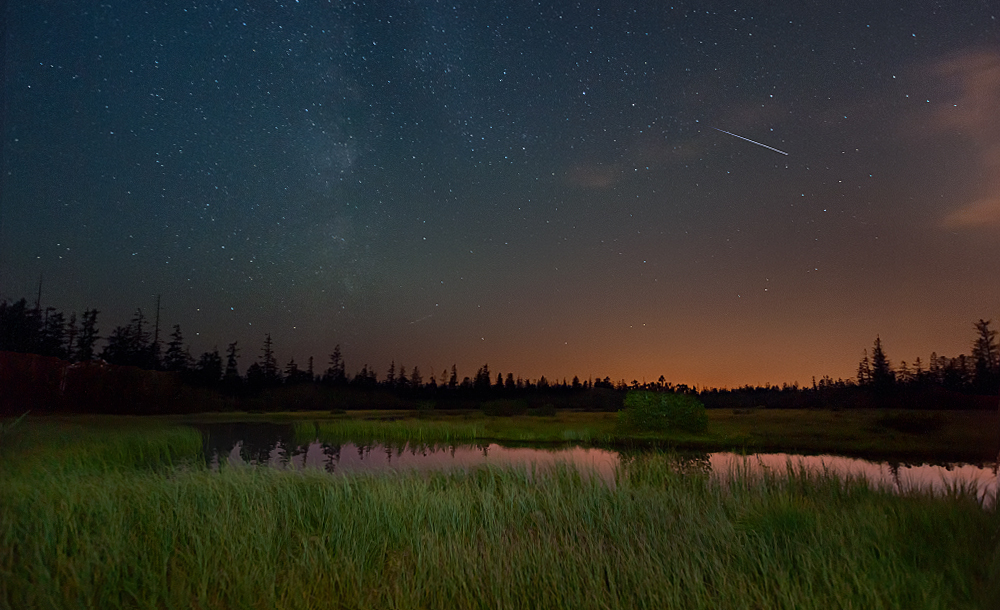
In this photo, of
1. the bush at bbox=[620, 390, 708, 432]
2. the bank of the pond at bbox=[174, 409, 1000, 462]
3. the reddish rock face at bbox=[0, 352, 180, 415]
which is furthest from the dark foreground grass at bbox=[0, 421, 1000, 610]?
the bush at bbox=[620, 390, 708, 432]

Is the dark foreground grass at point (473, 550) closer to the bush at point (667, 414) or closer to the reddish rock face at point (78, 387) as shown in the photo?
the reddish rock face at point (78, 387)

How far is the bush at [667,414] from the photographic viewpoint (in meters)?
27.6

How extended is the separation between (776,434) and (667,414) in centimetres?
546

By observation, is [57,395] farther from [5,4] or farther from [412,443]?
[5,4]

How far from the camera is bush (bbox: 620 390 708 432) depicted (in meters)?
27.6

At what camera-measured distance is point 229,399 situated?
33594mm

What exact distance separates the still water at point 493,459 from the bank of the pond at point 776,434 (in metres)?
2.35

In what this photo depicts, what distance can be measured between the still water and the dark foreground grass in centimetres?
190

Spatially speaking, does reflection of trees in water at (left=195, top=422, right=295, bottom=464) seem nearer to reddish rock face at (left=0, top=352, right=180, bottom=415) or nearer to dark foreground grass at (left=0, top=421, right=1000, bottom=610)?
reddish rock face at (left=0, top=352, right=180, bottom=415)

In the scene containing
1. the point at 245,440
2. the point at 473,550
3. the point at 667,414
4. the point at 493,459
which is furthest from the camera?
the point at 667,414

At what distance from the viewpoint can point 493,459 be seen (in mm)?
13023

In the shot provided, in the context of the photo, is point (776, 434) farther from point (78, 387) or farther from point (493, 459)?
point (78, 387)

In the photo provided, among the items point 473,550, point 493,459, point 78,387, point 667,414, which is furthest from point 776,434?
point 78,387

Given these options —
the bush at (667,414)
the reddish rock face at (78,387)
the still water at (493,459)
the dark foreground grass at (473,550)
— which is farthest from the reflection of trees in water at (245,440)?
the bush at (667,414)
